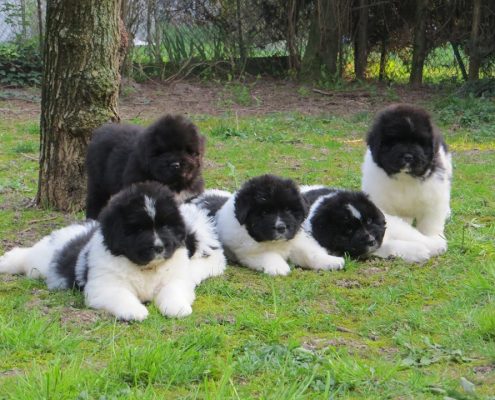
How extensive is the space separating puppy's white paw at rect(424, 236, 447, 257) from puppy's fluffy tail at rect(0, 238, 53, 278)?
116 inches

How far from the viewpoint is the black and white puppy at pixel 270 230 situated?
5738 millimetres

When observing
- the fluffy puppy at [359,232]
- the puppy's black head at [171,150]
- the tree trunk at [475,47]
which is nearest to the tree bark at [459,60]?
the tree trunk at [475,47]

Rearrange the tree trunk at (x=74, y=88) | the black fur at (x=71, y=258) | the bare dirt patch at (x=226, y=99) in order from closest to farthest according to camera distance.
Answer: the black fur at (x=71, y=258), the tree trunk at (x=74, y=88), the bare dirt patch at (x=226, y=99)

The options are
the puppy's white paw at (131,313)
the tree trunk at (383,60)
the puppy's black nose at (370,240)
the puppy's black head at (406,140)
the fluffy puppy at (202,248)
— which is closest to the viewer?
the puppy's white paw at (131,313)

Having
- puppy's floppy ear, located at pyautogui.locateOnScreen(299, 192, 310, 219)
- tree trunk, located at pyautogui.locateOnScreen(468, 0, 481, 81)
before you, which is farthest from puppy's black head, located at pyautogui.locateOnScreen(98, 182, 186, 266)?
tree trunk, located at pyautogui.locateOnScreen(468, 0, 481, 81)

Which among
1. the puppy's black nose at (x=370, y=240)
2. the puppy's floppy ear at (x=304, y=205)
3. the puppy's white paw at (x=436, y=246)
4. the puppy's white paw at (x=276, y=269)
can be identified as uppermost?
the puppy's floppy ear at (x=304, y=205)

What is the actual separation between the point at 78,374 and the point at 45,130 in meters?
4.52

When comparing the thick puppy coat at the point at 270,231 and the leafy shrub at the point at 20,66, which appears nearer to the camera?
the thick puppy coat at the point at 270,231

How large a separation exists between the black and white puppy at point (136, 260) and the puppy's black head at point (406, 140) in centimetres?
210

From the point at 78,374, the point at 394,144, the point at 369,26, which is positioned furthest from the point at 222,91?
the point at 78,374

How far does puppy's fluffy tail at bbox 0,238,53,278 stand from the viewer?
5469 mm

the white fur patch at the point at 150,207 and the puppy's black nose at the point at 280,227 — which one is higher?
the white fur patch at the point at 150,207

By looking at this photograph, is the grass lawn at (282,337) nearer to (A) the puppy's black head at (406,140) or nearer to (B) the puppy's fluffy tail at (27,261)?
(B) the puppy's fluffy tail at (27,261)

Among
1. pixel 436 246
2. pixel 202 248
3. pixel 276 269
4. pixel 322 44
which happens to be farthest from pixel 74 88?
pixel 322 44
